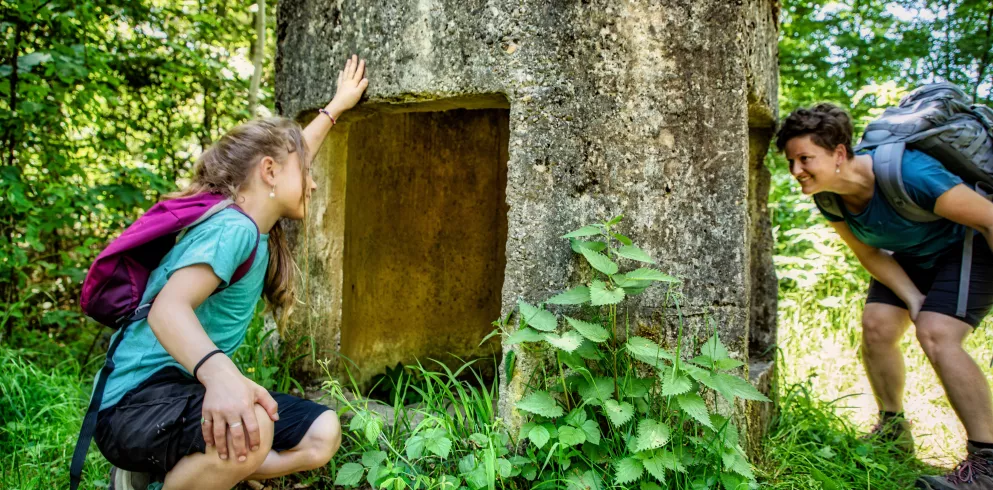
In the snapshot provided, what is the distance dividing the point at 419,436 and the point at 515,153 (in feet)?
3.61

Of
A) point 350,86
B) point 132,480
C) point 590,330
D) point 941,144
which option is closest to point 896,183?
point 941,144

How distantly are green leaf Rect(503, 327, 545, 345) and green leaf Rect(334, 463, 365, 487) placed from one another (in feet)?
2.28

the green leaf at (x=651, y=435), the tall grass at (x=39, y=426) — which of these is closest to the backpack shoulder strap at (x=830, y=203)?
the green leaf at (x=651, y=435)

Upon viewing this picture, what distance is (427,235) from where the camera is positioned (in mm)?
4027

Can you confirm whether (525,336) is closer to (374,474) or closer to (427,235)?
(374,474)

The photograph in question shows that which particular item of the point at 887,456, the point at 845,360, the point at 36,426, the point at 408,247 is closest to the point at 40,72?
the point at 36,426

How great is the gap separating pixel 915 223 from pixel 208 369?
9.21ft

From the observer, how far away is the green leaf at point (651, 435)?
2.02 metres

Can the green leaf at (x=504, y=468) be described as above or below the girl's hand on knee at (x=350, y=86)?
below

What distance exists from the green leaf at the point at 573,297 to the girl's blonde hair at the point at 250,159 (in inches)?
37.5

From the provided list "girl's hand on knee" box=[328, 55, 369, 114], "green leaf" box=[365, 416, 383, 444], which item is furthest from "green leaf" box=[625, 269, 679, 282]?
"girl's hand on knee" box=[328, 55, 369, 114]

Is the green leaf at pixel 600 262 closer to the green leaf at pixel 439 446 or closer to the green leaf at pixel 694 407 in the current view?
the green leaf at pixel 694 407

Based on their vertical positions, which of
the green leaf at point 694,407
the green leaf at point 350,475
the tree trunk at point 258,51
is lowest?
the green leaf at point 350,475

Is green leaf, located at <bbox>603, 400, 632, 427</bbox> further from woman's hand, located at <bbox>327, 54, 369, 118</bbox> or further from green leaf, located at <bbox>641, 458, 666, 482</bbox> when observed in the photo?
woman's hand, located at <bbox>327, 54, 369, 118</bbox>
